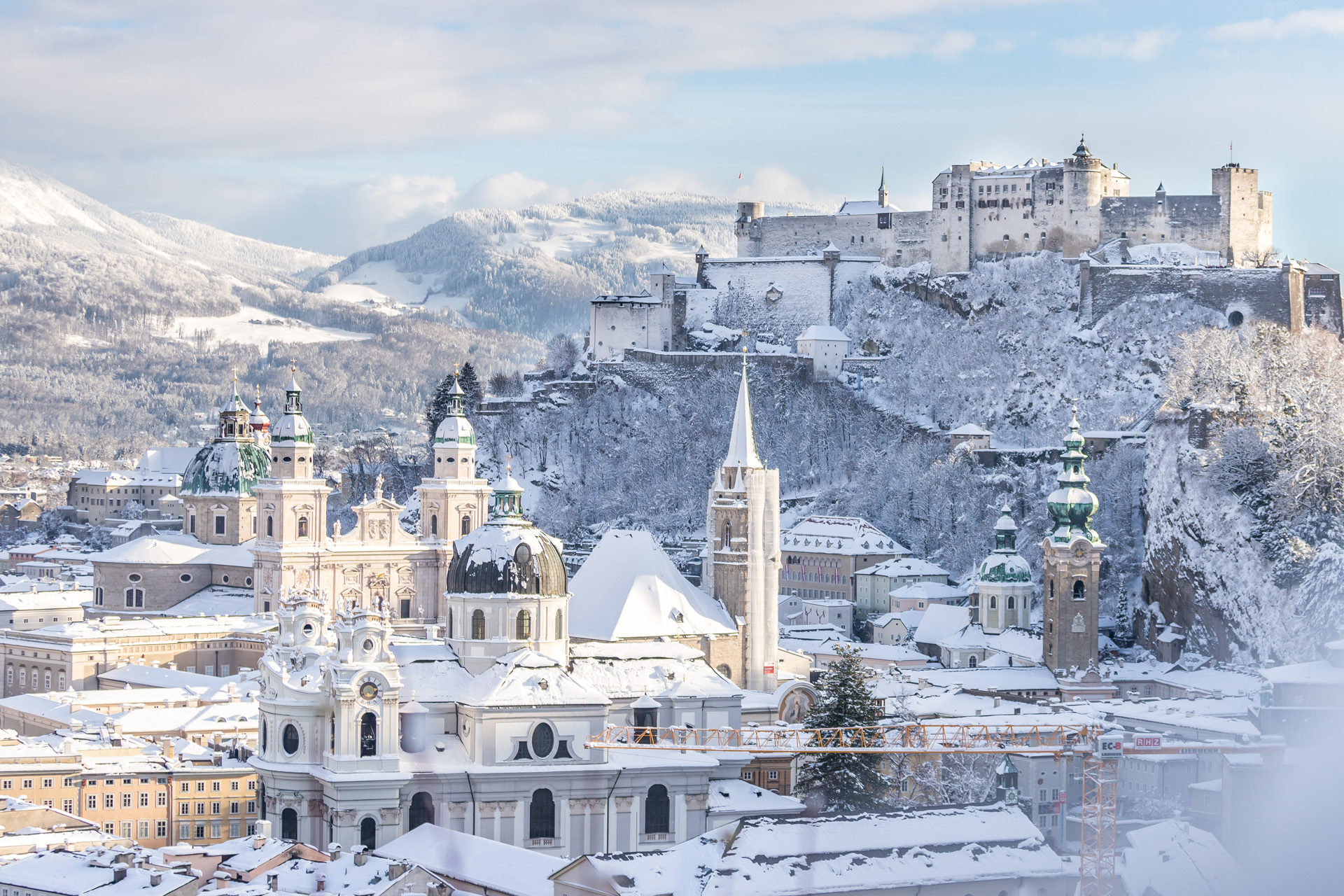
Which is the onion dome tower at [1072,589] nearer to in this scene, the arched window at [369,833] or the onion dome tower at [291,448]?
the onion dome tower at [291,448]

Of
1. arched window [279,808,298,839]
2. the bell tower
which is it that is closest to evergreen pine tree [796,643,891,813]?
arched window [279,808,298,839]

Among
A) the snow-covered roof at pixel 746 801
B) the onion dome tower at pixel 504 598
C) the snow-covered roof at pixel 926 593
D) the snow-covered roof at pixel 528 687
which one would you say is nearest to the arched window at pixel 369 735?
the snow-covered roof at pixel 528 687

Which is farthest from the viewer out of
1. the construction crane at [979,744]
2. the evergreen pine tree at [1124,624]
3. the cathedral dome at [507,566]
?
the evergreen pine tree at [1124,624]

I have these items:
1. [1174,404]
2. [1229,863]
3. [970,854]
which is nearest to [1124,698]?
[1174,404]

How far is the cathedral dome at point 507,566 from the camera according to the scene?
62.1 meters

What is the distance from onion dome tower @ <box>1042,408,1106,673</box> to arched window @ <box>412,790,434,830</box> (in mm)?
36116

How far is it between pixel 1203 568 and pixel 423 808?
4360 centimetres

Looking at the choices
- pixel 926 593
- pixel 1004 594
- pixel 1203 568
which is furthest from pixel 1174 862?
pixel 926 593

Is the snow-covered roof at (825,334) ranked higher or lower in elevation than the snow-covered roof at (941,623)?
higher

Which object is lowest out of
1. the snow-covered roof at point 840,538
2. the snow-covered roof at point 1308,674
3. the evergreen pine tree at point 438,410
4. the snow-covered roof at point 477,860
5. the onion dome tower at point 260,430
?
the snow-covered roof at point 477,860

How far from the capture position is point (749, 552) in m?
76.1

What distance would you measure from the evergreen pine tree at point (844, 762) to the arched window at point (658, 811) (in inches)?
190

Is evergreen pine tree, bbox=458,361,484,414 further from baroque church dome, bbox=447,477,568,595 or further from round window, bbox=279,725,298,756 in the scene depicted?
round window, bbox=279,725,298,756

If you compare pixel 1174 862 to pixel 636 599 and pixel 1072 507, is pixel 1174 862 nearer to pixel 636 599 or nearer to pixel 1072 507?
pixel 636 599
